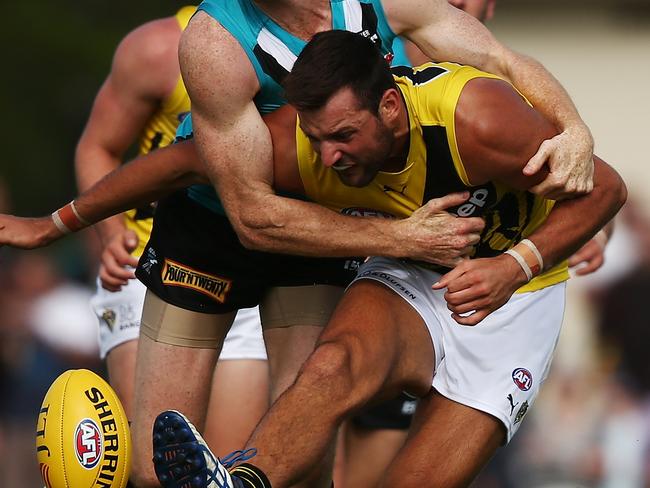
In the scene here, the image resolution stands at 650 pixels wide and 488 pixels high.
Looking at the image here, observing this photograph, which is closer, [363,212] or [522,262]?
[522,262]

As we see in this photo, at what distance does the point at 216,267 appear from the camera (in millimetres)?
6102

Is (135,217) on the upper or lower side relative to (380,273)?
lower

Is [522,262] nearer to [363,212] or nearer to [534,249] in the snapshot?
[534,249]

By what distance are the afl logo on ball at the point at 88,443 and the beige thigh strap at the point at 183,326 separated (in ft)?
2.25

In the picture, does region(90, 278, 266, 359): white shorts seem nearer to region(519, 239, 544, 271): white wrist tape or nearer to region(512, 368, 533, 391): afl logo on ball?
region(512, 368, 533, 391): afl logo on ball

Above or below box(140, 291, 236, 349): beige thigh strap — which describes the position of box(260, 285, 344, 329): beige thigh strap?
above

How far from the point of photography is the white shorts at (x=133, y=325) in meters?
6.91

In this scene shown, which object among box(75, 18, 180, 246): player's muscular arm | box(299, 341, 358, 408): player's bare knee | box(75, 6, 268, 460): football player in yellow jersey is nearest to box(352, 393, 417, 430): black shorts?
box(75, 6, 268, 460): football player in yellow jersey

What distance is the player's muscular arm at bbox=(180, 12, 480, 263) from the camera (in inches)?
209

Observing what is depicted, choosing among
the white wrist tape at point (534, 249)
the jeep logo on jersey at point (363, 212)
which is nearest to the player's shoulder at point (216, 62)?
the jeep logo on jersey at point (363, 212)

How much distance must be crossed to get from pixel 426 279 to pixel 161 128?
1.78 m

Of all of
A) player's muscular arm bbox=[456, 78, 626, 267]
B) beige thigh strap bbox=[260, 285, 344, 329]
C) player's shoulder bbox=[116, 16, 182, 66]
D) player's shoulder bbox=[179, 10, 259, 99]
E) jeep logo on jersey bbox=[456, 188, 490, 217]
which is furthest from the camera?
player's shoulder bbox=[116, 16, 182, 66]

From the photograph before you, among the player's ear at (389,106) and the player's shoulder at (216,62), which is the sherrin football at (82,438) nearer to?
the player's shoulder at (216,62)

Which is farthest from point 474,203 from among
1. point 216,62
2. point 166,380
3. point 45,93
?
point 45,93
